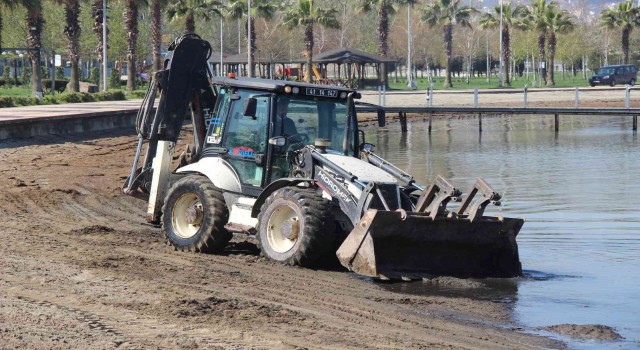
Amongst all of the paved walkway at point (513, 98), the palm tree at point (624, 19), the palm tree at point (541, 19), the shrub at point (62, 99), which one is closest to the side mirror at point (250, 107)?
the shrub at point (62, 99)

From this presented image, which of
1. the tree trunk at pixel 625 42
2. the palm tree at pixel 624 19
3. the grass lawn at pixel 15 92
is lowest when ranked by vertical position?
the grass lawn at pixel 15 92

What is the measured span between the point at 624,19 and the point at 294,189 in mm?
87711

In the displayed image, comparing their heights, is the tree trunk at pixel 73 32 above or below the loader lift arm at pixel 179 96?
above

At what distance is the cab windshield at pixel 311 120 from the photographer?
12859 millimetres

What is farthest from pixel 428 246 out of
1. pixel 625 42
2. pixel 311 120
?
Result: pixel 625 42

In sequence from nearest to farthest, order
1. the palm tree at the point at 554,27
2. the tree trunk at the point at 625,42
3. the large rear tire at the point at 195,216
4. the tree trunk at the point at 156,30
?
the large rear tire at the point at 195,216 → the tree trunk at the point at 156,30 → the palm tree at the point at 554,27 → the tree trunk at the point at 625,42

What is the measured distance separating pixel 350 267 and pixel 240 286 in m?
1.33

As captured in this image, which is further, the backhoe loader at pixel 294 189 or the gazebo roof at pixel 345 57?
the gazebo roof at pixel 345 57

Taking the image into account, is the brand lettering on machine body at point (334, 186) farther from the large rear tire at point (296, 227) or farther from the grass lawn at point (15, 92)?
the grass lawn at point (15, 92)

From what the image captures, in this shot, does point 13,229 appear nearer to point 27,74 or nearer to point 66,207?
point 66,207

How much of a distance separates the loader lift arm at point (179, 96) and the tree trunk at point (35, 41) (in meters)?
32.6

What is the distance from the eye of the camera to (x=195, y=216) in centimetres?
1332

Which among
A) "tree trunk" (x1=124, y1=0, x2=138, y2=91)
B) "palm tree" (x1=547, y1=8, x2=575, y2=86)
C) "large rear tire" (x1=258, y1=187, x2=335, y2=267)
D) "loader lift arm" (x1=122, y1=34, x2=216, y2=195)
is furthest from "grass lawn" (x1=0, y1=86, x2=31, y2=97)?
"large rear tire" (x1=258, y1=187, x2=335, y2=267)

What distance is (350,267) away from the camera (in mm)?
11680
